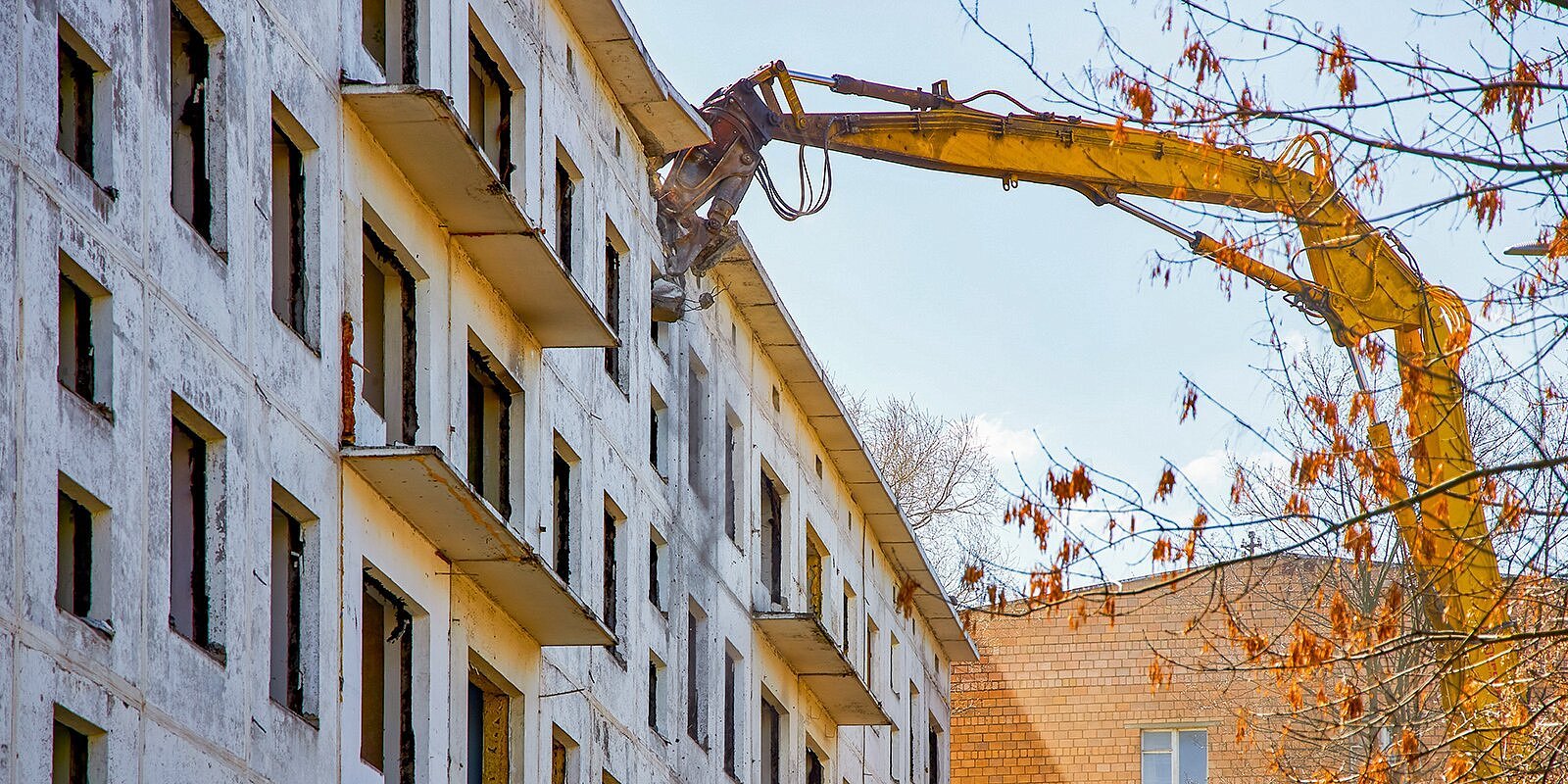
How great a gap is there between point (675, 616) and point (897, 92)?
783 cm

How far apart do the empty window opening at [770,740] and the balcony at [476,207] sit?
10.7m

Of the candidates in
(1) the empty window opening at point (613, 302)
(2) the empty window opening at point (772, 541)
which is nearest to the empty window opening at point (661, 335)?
(1) the empty window opening at point (613, 302)

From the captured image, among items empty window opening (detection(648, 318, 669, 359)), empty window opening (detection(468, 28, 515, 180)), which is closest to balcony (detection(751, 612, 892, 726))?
empty window opening (detection(648, 318, 669, 359))

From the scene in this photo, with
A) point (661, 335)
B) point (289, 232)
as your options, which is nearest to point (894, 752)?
point (661, 335)

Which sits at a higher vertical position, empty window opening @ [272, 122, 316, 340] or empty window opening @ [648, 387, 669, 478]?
empty window opening @ [648, 387, 669, 478]

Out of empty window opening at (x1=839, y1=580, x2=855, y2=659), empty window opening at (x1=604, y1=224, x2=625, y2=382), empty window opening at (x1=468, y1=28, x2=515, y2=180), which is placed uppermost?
empty window opening at (x1=468, y1=28, x2=515, y2=180)

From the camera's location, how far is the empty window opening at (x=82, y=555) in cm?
1502

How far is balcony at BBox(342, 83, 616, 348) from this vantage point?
19984 mm

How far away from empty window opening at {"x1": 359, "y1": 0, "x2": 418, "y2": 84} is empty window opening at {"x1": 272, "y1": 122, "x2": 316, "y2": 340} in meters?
2.24

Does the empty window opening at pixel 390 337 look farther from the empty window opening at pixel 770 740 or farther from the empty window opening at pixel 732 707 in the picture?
the empty window opening at pixel 770 740

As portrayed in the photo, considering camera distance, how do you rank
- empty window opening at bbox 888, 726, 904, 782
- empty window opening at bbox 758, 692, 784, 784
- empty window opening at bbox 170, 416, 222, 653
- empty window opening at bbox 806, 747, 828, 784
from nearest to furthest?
empty window opening at bbox 170, 416, 222, 653 < empty window opening at bbox 758, 692, 784, 784 < empty window opening at bbox 806, 747, 828, 784 < empty window opening at bbox 888, 726, 904, 782

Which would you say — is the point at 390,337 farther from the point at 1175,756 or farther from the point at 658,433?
the point at 1175,756

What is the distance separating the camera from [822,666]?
34.8 m

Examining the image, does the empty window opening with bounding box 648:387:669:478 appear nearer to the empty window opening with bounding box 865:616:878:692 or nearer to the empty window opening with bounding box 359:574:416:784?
the empty window opening with bounding box 359:574:416:784
